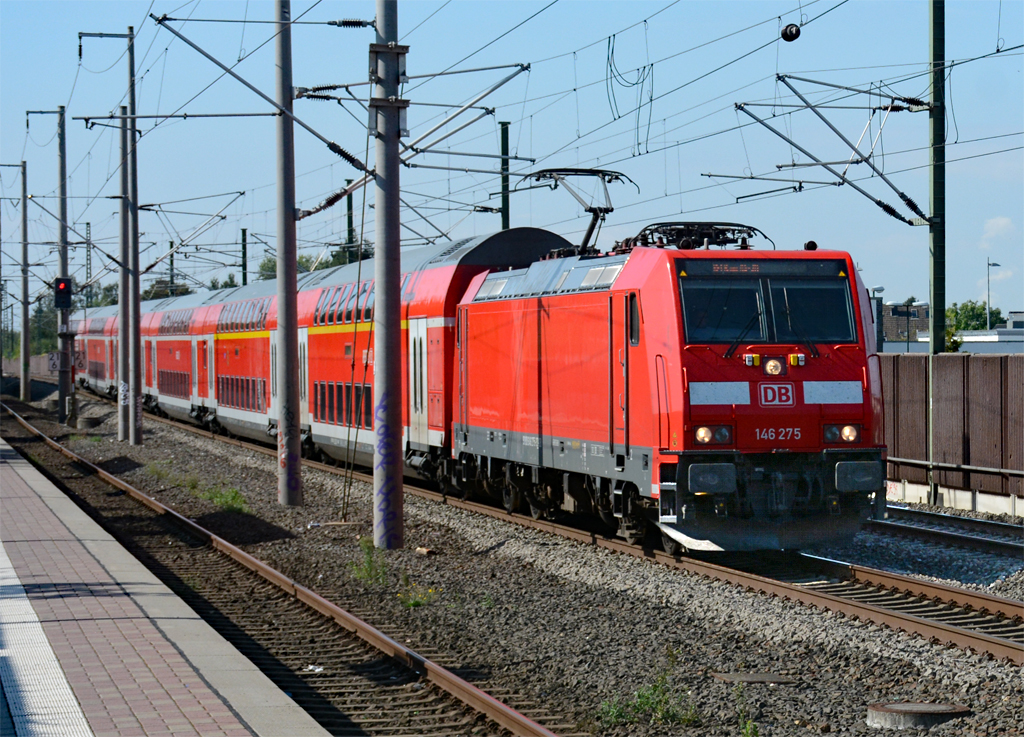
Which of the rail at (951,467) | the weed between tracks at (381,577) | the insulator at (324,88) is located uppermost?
the insulator at (324,88)

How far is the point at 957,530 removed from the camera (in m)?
15.6

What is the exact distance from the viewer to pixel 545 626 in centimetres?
1043

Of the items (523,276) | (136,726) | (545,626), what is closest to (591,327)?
(523,276)

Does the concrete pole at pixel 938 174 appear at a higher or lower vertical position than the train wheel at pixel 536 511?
higher

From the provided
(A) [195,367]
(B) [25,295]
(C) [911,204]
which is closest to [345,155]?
(C) [911,204]

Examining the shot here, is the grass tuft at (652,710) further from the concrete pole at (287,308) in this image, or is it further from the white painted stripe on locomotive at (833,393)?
the concrete pole at (287,308)

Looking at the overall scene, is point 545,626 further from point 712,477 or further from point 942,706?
point 942,706

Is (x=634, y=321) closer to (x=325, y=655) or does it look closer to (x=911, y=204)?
(x=325, y=655)

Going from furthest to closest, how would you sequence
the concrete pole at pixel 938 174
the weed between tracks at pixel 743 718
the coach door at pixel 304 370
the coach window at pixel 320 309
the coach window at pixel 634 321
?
the coach door at pixel 304 370
the coach window at pixel 320 309
the concrete pole at pixel 938 174
the coach window at pixel 634 321
the weed between tracks at pixel 743 718

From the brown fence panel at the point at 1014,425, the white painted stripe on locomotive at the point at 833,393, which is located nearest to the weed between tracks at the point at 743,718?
the white painted stripe on locomotive at the point at 833,393

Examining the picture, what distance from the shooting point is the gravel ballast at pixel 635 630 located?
7.74m

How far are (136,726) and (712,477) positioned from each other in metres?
6.63

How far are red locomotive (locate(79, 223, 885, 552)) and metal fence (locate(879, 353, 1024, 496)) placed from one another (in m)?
5.70

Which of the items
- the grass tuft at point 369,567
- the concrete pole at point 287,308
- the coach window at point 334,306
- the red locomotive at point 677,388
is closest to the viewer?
the red locomotive at point 677,388
